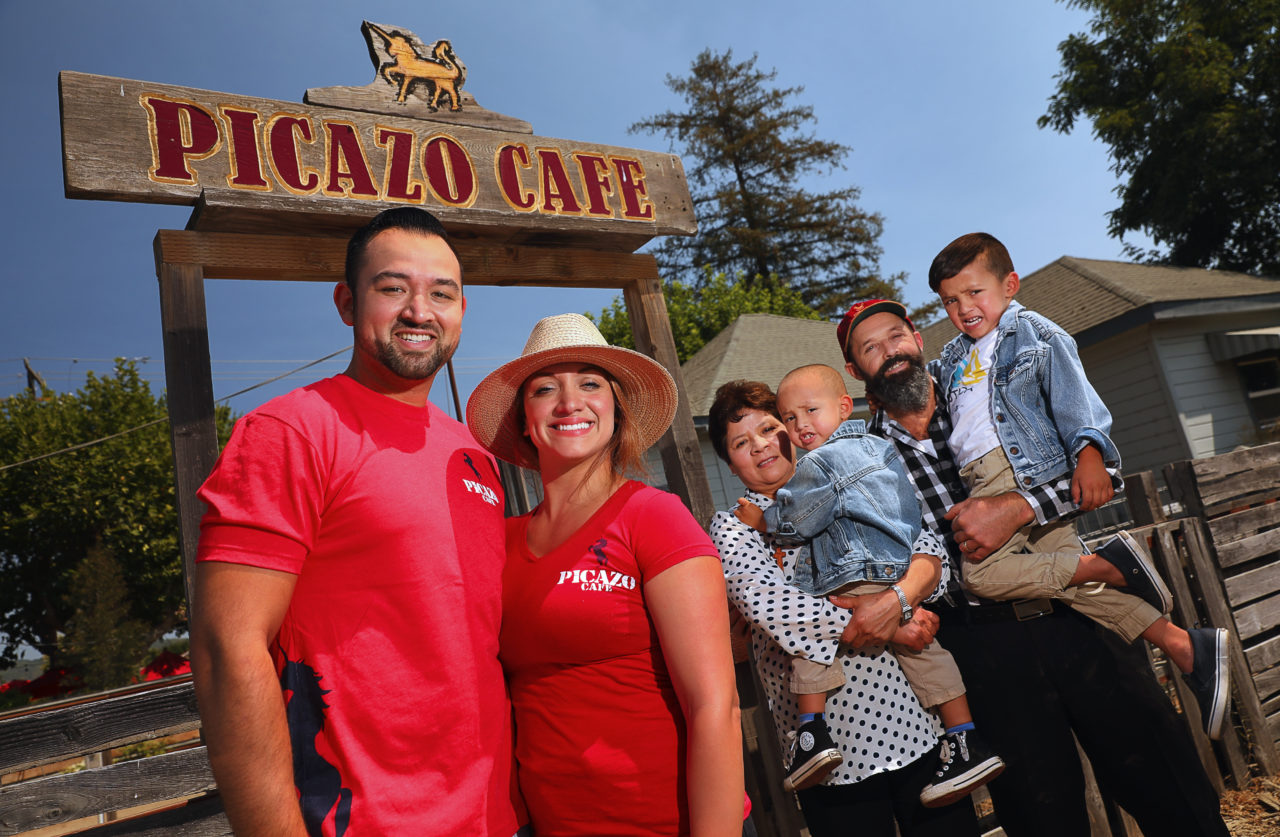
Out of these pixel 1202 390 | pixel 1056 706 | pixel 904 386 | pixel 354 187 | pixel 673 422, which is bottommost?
pixel 1056 706

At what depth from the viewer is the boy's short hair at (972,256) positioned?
310 centimetres

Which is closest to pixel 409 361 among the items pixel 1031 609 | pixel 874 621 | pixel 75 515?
pixel 874 621

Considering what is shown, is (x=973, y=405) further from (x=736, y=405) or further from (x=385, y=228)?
(x=385, y=228)

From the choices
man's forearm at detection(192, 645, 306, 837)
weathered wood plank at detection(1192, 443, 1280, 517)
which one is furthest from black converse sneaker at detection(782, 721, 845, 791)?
weathered wood plank at detection(1192, 443, 1280, 517)

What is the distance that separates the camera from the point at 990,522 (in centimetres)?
282

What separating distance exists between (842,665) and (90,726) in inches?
107

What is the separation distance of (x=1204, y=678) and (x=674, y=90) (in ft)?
117

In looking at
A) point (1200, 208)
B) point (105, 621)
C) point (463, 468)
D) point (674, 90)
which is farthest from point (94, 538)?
point (1200, 208)

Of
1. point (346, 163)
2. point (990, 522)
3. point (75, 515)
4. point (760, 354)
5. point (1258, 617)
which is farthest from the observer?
point (75, 515)

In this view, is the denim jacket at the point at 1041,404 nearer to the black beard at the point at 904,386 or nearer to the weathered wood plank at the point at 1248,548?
the black beard at the point at 904,386

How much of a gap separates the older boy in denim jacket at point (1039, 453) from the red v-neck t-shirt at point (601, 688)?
146 cm

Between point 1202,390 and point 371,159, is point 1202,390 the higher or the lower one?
the lower one

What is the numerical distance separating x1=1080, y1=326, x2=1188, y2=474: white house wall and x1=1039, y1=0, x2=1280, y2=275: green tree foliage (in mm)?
12987

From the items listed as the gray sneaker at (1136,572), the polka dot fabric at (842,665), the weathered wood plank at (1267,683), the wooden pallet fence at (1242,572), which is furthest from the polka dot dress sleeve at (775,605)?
the weathered wood plank at (1267,683)
